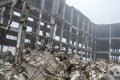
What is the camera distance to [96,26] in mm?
33562

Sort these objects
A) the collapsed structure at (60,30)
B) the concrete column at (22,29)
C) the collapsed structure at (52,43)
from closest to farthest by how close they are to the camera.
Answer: the collapsed structure at (52,43) → the concrete column at (22,29) → the collapsed structure at (60,30)

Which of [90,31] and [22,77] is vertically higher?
[90,31]

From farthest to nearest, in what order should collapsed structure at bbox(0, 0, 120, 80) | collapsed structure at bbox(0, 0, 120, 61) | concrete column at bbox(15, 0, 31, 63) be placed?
collapsed structure at bbox(0, 0, 120, 61) < concrete column at bbox(15, 0, 31, 63) < collapsed structure at bbox(0, 0, 120, 80)

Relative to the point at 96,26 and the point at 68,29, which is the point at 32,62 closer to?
the point at 68,29

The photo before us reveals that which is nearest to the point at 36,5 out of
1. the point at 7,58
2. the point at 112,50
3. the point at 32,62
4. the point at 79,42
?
the point at 79,42

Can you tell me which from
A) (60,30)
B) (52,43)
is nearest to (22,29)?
(52,43)

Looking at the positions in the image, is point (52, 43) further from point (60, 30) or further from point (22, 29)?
point (22, 29)

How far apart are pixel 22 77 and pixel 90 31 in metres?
28.9

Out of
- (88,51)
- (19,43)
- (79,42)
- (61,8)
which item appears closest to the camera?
(19,43)

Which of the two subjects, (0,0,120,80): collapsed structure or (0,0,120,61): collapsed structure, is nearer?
(0,0,120,80): collapsed structure

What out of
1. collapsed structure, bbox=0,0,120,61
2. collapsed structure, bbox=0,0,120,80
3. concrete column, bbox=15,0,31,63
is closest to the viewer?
collapsed structure, bbox=0,0,120,80

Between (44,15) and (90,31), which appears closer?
(44,15)

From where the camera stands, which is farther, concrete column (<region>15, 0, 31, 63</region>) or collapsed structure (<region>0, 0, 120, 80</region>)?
concrete column (<region>15, 0, 31, 63</region>)

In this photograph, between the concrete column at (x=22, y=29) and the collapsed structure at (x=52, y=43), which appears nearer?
the collapsed structure at (x=52, y=43)
